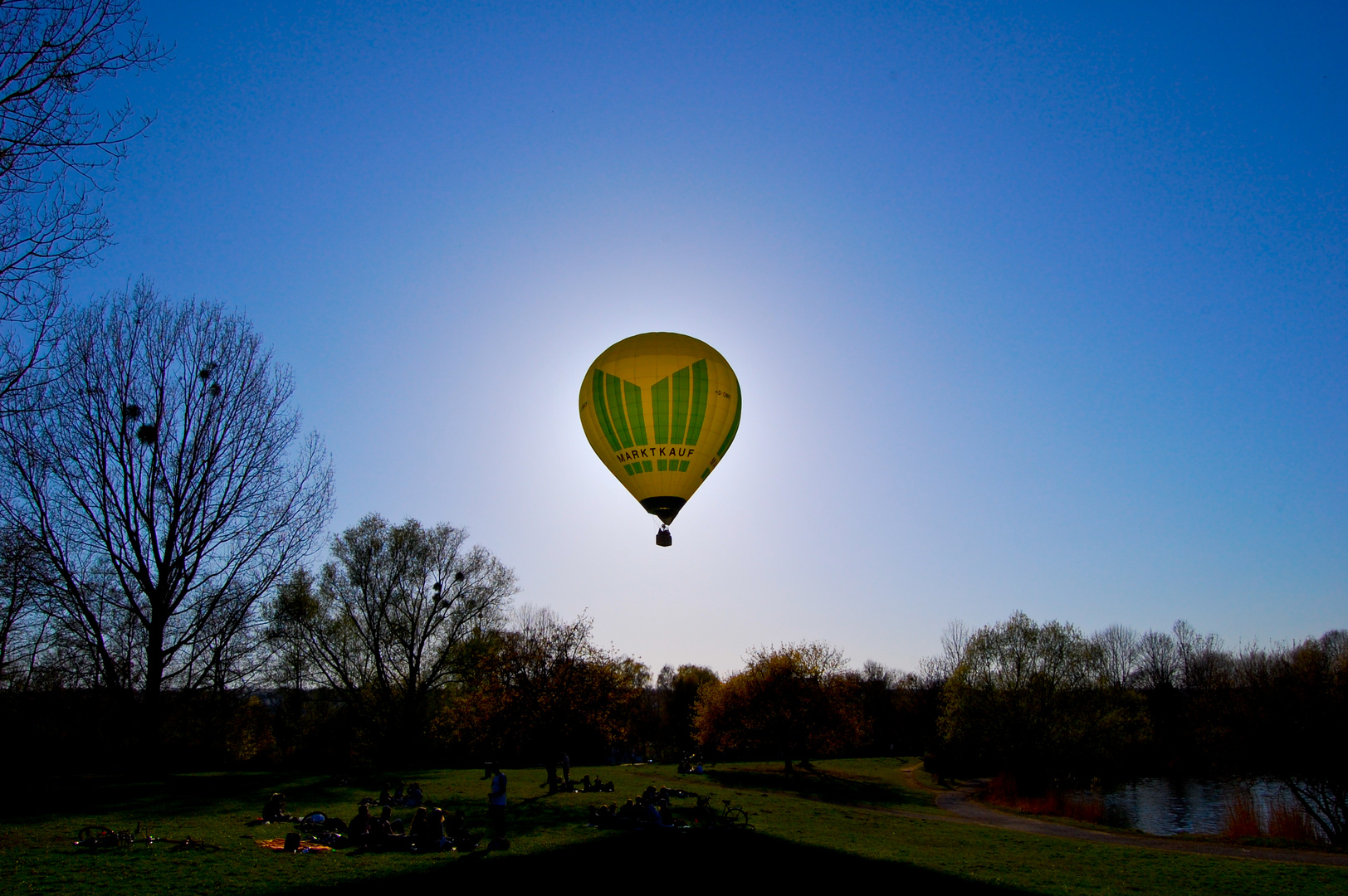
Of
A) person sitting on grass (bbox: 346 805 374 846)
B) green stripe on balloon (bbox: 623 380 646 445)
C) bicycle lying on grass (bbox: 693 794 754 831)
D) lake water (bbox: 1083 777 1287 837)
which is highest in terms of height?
green stripe on balloon (bbox: 623 380 646 445)

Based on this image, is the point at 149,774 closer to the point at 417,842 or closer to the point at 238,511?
the point at 238,511

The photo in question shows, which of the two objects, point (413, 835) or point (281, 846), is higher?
point (413, 835)

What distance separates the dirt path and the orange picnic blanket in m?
22.7

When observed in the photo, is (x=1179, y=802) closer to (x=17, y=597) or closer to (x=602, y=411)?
(x=602, y=411)

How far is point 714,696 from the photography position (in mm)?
51469

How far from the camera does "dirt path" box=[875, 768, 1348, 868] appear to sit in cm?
2142

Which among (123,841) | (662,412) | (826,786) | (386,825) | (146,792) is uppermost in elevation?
(662,412)

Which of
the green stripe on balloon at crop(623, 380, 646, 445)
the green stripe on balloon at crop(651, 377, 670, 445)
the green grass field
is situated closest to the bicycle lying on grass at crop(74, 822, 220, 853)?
the green grass field

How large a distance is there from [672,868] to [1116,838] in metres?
19.6

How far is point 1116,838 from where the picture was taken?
25.0 m

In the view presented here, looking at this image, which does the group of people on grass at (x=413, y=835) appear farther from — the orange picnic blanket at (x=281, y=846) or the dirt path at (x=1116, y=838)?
the dirt path at (x=1116, y=838)

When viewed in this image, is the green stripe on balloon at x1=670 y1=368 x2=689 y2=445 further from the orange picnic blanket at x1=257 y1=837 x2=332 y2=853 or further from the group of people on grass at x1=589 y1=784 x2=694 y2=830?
the orange picnic blanket at x1=257 y1=837 x2=332 y2=853

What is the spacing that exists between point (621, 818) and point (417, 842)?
5.86m

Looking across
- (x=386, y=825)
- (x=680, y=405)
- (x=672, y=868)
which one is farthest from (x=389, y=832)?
(x=680, y=405)
